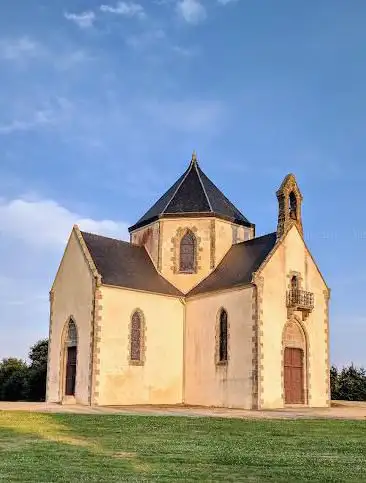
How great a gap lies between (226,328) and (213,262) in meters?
5.11

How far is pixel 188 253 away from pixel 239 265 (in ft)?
13.1

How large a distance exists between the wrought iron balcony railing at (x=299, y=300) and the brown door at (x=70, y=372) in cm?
1147

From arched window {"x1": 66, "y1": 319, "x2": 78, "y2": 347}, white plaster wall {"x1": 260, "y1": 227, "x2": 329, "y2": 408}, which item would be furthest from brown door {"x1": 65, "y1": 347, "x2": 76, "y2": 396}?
white plaster wall {"x1": 260, "y1": 227, "x2": 329, "y2": 408}

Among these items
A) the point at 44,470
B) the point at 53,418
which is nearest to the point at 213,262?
the point at 53,418

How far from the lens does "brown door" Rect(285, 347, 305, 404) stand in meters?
29.7

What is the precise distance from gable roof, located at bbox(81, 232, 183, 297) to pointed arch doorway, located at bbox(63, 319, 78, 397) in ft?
11.3

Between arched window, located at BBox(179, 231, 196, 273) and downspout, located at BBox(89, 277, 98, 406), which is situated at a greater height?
arched window, located at BBox(179, 231, 196, 273)

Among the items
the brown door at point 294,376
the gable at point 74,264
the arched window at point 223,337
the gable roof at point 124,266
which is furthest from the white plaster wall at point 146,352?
the brown door at point 294,376

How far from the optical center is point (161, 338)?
31750mm

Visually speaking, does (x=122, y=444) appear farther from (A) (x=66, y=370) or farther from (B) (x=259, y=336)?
(A) (x=66, y=370)

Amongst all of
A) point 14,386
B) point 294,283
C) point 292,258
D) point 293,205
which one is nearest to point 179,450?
point 294,283

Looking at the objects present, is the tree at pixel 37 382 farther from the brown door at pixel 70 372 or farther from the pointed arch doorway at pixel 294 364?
the pointed arch doorway at pixel 294 364

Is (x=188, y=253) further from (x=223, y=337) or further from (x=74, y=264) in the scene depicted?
(x=74, y=264)

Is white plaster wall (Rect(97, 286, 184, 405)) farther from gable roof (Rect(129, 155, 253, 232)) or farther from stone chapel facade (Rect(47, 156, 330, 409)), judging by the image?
gable roof (Rect(129, 155, 253, 232))
